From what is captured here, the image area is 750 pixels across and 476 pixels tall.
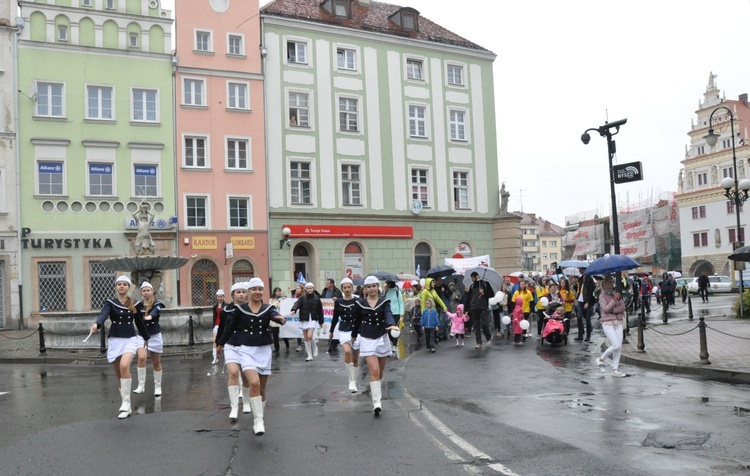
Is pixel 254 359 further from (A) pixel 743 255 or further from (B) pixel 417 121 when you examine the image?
(B) pixel 417 121

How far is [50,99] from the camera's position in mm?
33719

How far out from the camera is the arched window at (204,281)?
35.6m

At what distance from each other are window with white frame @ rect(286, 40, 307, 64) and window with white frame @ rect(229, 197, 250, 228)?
7869mm

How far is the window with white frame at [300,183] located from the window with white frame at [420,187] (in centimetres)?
615

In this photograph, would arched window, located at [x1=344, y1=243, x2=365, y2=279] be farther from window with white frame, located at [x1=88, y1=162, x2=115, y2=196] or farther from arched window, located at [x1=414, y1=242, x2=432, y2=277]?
window with white frame, located at [x1=88, y1=162, x2=115, y2=196]

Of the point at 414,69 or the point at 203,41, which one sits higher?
the point at 203,41

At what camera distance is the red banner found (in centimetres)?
3812

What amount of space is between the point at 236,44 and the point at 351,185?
30.1 ft

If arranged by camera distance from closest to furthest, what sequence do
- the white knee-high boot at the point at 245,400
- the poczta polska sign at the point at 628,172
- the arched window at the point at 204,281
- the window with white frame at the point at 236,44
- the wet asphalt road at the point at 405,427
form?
the wet asphalt road at the point at 405,427, the white knee-high boot at the point at 245,400, the poczta polska sign at the point at 628,172, the arched window at the point at 204,281, the window with white frame at the point at 236,44

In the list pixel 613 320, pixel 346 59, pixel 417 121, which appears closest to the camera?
pixel 613 320

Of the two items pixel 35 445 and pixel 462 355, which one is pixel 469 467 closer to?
pixel 35 445

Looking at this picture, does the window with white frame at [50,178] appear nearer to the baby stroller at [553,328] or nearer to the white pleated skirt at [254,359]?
the baby stroller at [553,328]

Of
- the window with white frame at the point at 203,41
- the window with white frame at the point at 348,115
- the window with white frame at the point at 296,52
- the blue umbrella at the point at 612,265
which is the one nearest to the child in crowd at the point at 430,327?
the blue umbrella at the point at 612,265

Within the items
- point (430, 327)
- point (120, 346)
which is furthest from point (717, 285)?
point (120, 346)
